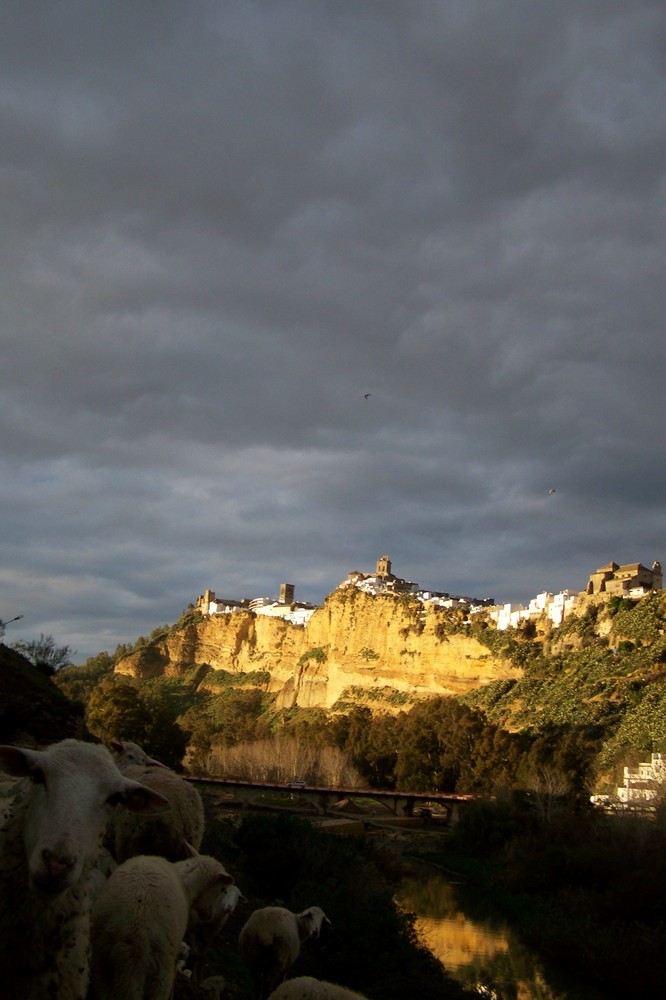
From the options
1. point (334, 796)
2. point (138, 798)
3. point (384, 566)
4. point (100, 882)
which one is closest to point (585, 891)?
point (100, 882)

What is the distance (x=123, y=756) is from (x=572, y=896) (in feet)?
86.9

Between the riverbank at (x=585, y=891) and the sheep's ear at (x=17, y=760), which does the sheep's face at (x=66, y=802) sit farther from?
the riverbank at (x=585, y=891)

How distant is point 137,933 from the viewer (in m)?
6.01

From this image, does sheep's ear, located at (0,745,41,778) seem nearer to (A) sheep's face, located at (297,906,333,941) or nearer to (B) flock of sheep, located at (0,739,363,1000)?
(B) flock of sheep, located at (0,739,363,1000)

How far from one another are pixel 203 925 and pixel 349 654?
340 feet

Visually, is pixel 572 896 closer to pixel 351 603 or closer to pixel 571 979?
pixel 571 979

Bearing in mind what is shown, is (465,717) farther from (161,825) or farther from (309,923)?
(161,825)

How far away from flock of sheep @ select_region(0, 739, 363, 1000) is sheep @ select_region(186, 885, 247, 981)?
0.01 metres

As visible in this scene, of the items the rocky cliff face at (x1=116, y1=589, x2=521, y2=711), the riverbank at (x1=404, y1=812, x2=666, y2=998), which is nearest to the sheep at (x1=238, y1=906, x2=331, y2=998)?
the riverbank at (x1=404, y1=812, x2=666, y2=998)

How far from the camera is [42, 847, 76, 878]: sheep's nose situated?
13.3ft

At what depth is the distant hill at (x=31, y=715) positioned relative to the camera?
13297 mm

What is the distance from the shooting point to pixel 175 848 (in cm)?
848

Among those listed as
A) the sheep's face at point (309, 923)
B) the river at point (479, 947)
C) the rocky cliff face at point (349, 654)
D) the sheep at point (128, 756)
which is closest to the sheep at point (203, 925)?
the sheep at point (128, 756)

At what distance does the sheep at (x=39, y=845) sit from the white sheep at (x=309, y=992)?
9.54 feet
